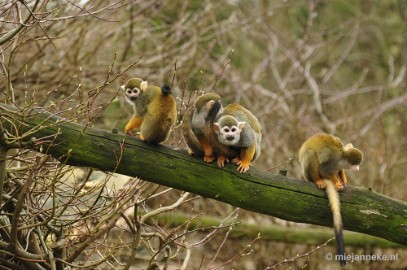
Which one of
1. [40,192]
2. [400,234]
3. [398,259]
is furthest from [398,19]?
[40,192]

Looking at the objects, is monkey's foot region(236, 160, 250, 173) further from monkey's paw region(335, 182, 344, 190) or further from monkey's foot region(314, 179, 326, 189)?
monkey's paw region(335, 182, 344, 190)

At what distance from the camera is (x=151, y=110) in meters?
4.60

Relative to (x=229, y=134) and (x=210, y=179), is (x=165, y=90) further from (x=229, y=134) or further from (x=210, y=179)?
(x=210, y=179)

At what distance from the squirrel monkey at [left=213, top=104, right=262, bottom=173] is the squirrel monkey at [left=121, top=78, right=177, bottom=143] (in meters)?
0.35

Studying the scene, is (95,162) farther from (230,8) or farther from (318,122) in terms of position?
(230,8)

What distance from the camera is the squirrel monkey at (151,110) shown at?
14.8 feet

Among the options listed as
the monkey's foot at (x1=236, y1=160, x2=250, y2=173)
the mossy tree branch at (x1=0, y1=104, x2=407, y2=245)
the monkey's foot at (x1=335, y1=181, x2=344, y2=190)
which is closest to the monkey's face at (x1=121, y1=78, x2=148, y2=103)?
the mossy tree branch at (x1=0, y1=104, x2=407, y2=245)

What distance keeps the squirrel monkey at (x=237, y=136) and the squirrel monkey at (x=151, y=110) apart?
0.35 metres

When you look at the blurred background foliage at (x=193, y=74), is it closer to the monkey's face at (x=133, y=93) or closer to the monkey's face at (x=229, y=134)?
the monkey's face at (x=133, y=93)

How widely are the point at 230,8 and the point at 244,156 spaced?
9210mm

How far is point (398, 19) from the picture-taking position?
16062 millimetres

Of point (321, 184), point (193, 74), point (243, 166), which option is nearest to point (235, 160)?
point (243, 166)

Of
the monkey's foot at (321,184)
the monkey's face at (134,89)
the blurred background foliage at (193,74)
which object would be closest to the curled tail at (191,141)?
the monkey's face at (134,89)

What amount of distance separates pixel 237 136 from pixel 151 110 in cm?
65
